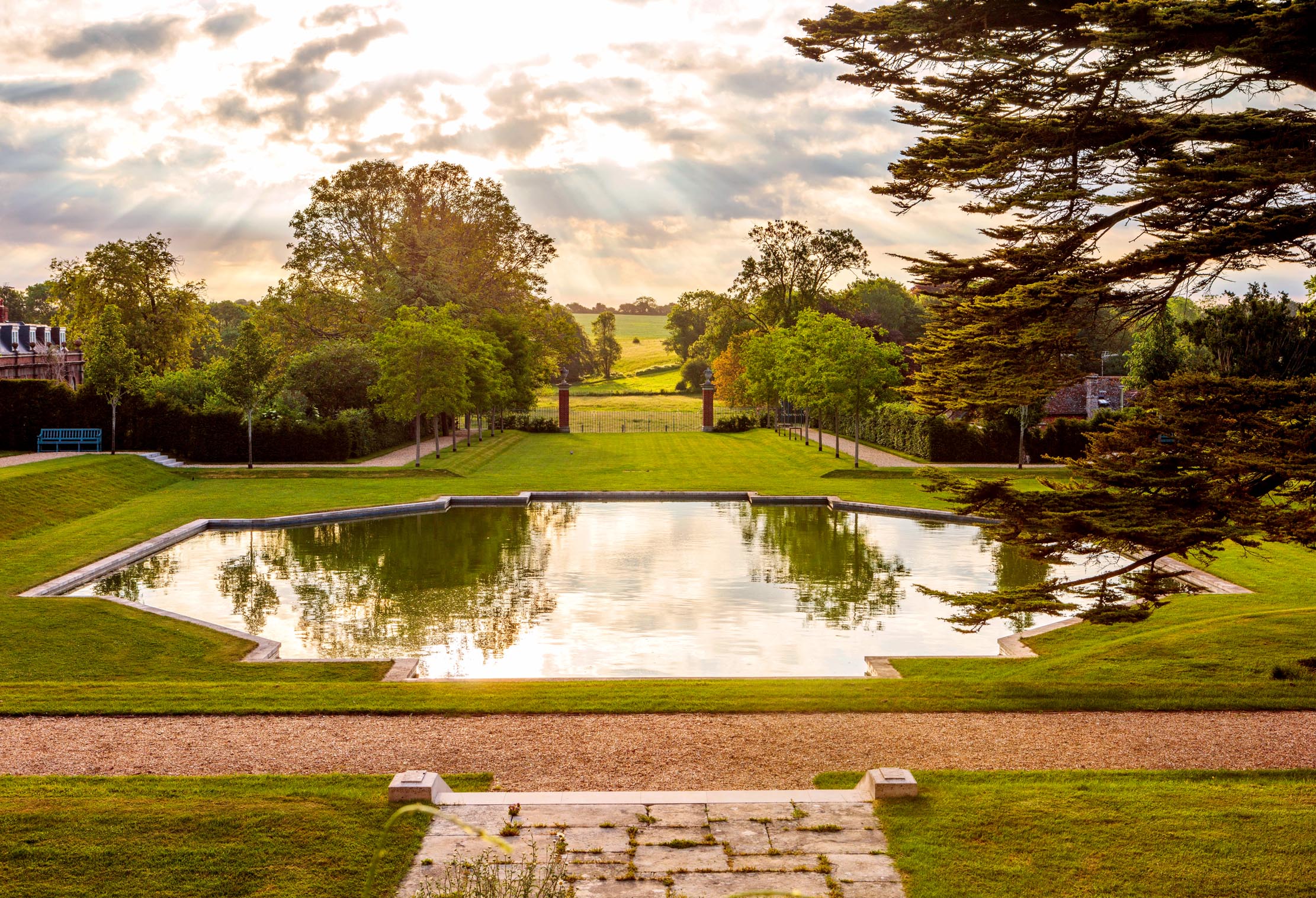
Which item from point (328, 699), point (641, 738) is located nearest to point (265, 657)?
point (328, 699)

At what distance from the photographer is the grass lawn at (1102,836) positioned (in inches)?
256

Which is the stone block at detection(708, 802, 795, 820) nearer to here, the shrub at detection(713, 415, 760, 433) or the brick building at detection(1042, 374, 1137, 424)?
the brick building at detection(1042, 374, 1137, 424)

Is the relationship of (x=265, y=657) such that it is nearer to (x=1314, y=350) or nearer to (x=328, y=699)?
(x=328, y=699)

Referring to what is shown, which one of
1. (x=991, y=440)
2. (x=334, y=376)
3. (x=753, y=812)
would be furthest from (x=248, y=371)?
(x=753, y=812)

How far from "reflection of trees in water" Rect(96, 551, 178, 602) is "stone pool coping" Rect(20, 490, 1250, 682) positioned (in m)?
0.23

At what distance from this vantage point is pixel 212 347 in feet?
334

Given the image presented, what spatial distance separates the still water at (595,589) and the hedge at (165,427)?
44.8 feet

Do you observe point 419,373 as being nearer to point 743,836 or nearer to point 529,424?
point 529,424

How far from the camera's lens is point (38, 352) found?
72.4 metres

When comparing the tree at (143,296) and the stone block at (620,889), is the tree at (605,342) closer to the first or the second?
the tree at (143,296)

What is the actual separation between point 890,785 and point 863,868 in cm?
126

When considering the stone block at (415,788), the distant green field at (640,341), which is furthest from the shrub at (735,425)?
the distant green field at (640,341)

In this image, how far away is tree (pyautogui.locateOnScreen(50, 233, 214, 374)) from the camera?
58719mm

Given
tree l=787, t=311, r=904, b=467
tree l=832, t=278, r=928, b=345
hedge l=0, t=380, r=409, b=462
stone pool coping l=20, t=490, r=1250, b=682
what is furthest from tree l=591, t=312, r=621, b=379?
stone pool coping l=20, t=490, r=1250, b=682
